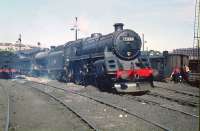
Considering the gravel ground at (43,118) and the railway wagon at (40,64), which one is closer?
the gravel ground at (43,118)

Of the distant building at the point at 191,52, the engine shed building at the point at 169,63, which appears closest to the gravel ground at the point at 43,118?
the engine shed building at the point at 169,63

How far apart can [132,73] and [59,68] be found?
12.6 m

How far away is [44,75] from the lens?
1483 inches

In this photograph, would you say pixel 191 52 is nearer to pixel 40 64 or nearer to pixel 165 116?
pixel 40 64

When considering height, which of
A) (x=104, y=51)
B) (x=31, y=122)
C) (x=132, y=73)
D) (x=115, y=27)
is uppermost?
(x=115, y=27)

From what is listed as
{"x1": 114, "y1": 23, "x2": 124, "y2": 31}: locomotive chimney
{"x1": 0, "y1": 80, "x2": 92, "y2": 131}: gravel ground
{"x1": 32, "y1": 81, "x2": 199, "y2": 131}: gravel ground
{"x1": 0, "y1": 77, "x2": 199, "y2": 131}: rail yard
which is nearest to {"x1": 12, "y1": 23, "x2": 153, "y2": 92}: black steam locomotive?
{"x1": 114, "y1": 23, "x2": 124, "y2": 31}: locomotive chimney

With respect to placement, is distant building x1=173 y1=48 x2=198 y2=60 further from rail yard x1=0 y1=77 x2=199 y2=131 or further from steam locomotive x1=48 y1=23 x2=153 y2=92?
rail yard x1=0 y1=77 x2=199 y2=131

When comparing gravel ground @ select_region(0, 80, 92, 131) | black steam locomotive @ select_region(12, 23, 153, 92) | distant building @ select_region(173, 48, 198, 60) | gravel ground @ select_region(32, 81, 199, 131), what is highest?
distant building @ select_region(173, 48, 198, 60)

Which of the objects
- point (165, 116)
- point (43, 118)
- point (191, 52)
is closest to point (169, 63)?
point (165, 116)

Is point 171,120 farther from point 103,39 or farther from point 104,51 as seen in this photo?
point 103,39

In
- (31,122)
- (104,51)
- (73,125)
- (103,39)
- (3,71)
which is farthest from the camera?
(3,71)

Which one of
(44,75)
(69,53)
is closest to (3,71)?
(44,75)

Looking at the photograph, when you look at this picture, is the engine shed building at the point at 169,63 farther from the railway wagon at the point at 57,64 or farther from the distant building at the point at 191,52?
the railway wagon at the point at 57,64

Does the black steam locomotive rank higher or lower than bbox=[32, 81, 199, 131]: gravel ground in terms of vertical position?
higher
